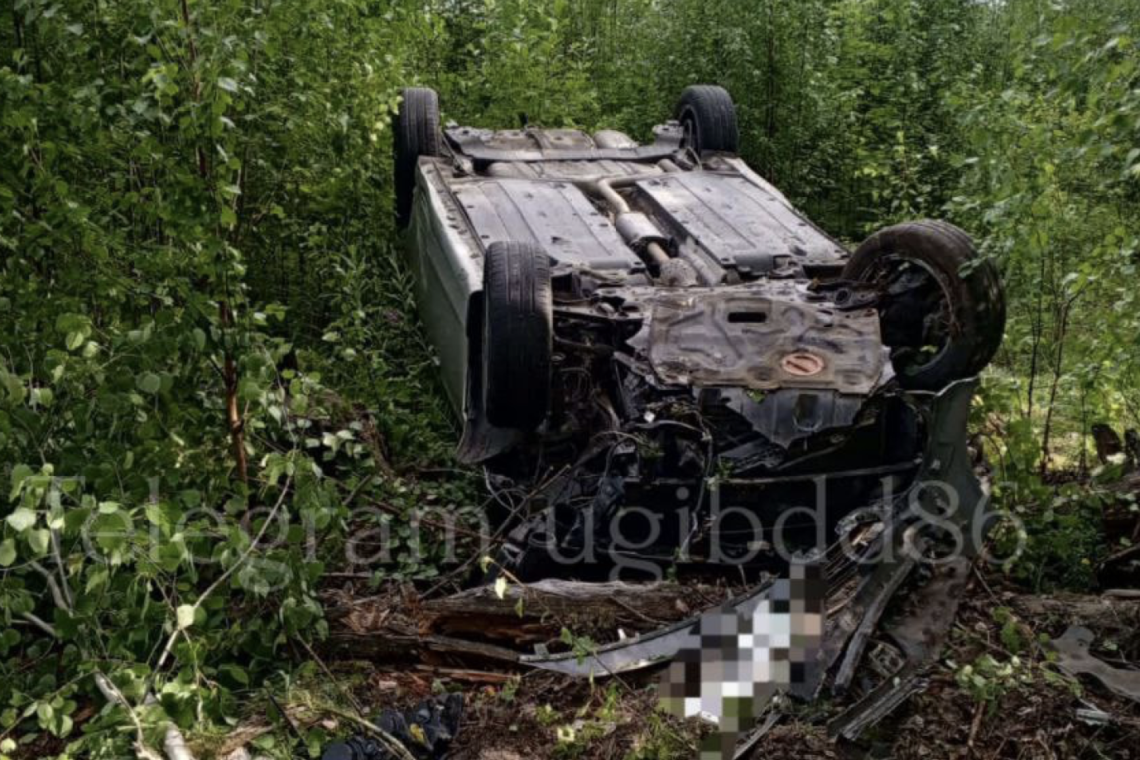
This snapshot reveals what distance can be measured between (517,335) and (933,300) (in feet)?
6.11

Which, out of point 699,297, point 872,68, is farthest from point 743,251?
point 872,68

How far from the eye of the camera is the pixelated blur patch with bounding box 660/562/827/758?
9.91ft

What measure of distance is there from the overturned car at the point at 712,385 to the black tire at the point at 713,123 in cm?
195

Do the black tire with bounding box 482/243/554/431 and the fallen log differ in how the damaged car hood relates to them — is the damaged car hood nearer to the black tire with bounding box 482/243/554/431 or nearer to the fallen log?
the black tire with bounding box 482/243/554/431

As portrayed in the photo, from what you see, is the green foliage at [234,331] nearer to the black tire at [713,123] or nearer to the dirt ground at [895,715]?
the dirt ground at [895,715]

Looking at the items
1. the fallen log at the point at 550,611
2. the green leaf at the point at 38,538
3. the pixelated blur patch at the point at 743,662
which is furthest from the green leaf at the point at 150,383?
the pixelated blur patch at the point at 743,662

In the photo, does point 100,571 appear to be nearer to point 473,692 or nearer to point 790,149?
point 473,692

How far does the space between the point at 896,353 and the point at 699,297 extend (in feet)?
3.17

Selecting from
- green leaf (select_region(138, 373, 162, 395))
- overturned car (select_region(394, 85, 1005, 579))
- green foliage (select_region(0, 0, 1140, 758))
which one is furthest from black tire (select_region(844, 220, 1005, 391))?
green leaf (select_region(138, 373, 162, 395))

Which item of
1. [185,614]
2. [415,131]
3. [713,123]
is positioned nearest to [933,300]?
[713,123]

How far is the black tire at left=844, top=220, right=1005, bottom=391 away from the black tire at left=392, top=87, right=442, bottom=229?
122 inches

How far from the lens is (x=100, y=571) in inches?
108

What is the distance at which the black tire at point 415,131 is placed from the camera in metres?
6.84

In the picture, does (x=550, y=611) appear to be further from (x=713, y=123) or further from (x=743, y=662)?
(x=713, y=123)
